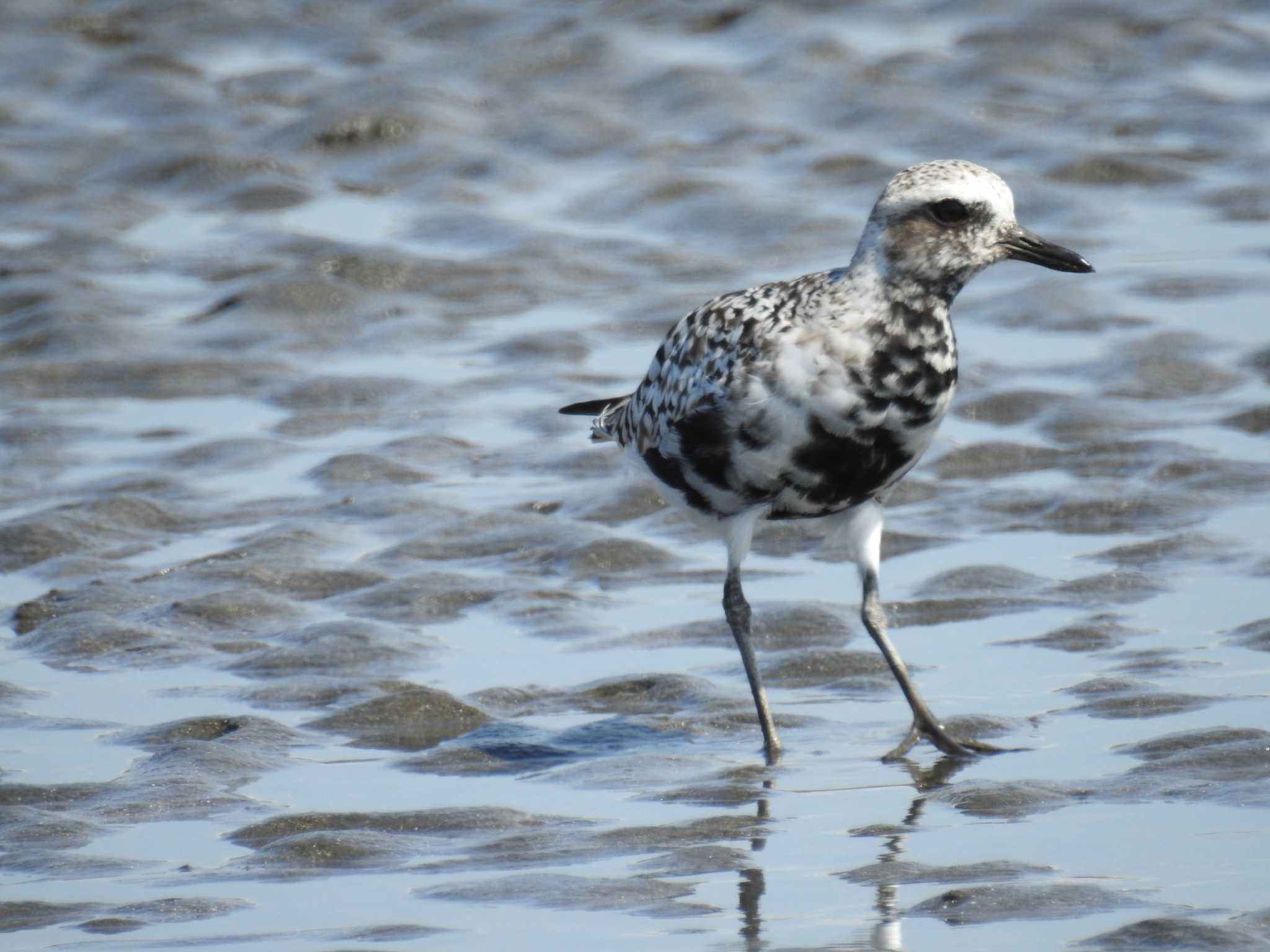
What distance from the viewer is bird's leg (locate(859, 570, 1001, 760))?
7664 millimetres

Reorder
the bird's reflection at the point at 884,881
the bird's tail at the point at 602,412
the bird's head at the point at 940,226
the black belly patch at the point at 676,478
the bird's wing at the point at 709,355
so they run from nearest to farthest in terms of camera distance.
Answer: the bird's reflection at the point at 884,881 < the bird's head at the point at 940,226 < the bird's wing at the point at 709,355 < the black belly patch at the point at 676,478 < the bird's tail at the point at 602,412

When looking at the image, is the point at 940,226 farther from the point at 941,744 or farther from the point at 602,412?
the point at 602,412

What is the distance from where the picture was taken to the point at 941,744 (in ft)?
25.2

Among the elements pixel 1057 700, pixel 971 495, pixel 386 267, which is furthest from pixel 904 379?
pixel 386 267

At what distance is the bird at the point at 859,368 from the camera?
770cm

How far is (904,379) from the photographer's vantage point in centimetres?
773

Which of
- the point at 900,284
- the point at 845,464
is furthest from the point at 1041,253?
the point at 845,464

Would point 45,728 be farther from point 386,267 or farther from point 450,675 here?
point 386,267

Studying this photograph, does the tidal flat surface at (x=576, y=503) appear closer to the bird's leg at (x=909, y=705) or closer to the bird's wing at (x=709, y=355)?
the bird's leg at (x=909, y=705)

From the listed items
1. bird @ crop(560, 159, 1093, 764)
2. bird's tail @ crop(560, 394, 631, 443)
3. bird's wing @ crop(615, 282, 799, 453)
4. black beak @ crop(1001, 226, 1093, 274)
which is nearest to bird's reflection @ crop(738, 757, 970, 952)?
bird @ crop(560, 159, 1093, 764)

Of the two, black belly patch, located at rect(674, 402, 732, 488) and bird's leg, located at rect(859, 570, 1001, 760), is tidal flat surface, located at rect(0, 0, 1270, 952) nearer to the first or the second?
bird's leg, located at rect(859, 570, 1001, 760)

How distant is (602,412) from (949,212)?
2255 mm

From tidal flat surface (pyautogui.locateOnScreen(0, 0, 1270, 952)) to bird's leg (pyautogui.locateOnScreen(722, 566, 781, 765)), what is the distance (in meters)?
0.09

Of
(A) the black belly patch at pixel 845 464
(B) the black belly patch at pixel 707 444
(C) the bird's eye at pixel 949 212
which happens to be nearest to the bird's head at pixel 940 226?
(C) the bird's eye at pixel 949 212
